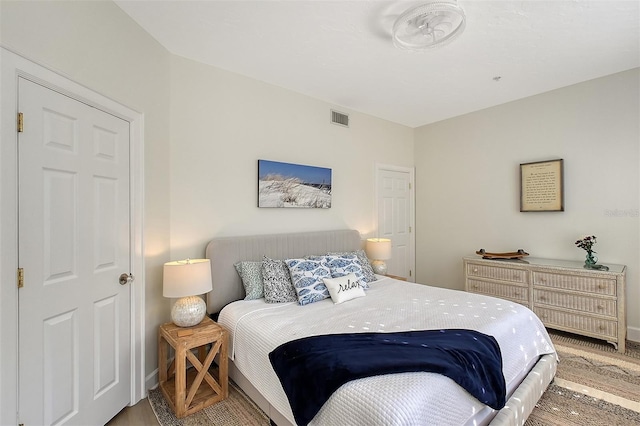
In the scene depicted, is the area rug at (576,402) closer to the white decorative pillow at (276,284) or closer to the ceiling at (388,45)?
the white decorative pillow at (276,284)

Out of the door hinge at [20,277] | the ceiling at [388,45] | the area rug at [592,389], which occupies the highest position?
the ceiling at [388,45]

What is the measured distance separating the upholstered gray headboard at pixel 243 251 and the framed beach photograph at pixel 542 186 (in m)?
2.43

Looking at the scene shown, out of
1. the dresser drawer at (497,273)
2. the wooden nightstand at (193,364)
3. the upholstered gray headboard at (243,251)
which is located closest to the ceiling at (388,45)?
the upholstered gray headboard at (243,251)

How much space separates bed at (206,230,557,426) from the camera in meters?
1.23

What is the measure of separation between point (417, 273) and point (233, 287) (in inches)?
128

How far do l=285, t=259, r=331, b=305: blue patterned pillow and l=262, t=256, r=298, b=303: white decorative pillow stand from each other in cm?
6

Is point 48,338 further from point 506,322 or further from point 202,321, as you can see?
point 506,322

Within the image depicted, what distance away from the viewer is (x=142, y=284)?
82.6 inches

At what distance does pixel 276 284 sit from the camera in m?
2.49

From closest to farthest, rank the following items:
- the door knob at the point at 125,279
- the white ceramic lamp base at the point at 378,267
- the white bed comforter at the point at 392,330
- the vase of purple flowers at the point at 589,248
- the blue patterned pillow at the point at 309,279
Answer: the white bed comforter at the point at 392,330 < the door knob at the point at 125,279 < the blue patterned pillow at the point at 309,279 < the vase of purple flowers at the point at 589,248 < the white ceramic lamp base at the point at 378,267

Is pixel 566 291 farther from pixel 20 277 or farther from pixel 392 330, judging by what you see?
pixel 20 277

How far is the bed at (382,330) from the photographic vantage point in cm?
123

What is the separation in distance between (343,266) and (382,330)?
1.00 metres

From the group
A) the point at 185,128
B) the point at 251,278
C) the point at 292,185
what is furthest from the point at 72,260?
the point at 292,185
